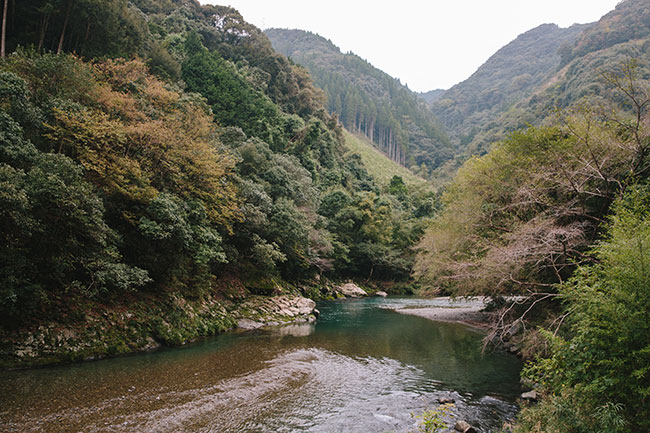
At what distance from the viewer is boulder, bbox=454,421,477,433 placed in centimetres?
825

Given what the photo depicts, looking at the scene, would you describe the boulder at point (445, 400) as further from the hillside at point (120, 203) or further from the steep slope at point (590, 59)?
the steep slope at point (590, 59)

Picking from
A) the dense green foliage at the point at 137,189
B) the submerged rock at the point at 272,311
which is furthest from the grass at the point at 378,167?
the submerged rock at the point at 272,311

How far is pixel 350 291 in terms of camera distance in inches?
1614

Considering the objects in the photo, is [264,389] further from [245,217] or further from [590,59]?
[590,59]

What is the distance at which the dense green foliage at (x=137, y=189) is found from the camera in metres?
11.3

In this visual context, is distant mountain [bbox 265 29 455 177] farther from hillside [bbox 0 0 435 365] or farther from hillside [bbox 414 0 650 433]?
hillside [bbox 414 0 650 433]

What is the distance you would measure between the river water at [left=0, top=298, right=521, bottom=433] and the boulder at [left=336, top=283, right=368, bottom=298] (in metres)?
22.7

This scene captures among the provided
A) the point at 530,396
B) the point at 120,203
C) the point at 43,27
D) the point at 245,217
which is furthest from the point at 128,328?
the point at 43,27

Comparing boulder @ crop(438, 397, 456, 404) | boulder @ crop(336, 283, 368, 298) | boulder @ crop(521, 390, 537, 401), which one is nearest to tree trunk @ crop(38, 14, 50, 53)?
boulder @ crop(438, 397, 456, 404)

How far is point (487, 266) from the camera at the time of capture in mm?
12555

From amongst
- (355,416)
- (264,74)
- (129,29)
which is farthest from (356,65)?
(355,416)

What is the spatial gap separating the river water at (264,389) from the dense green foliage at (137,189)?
3611mm

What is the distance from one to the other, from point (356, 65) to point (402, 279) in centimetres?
15965

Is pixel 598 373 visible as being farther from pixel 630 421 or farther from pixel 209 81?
pixel 209 81
